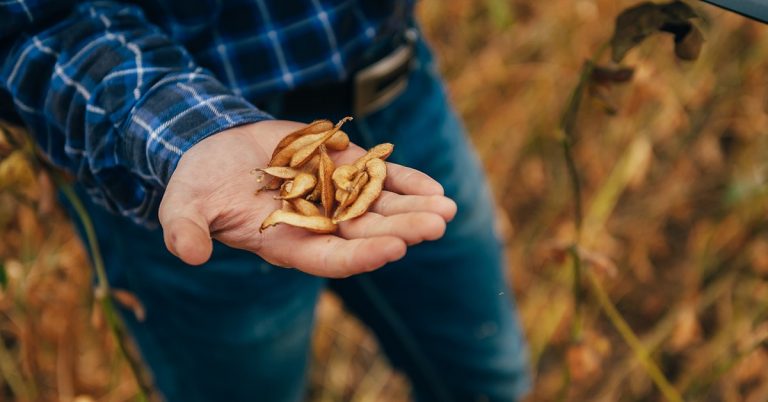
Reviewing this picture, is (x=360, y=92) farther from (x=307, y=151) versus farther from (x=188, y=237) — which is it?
(x=188, y=237)

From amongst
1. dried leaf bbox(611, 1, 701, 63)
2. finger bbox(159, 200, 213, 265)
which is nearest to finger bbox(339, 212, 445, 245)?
finger bbox(159, 200, 213, 265)

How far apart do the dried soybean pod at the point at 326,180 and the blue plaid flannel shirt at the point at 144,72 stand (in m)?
0.06

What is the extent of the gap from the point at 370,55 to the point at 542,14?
1021 mm

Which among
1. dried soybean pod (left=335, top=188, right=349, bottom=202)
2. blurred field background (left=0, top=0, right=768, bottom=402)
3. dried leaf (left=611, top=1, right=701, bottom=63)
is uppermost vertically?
dried leaf (left=611, top=1, right=701, bottom=63)

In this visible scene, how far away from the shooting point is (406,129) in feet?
2.85

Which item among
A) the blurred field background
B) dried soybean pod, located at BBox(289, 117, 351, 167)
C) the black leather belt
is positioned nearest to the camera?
dried soybean pod, located at BBox(289, 117, 351, 167)

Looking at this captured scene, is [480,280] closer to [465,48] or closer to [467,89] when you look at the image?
[467,89]

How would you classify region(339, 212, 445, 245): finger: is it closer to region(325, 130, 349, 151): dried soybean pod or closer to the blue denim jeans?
region(325, 130, 349, 151): dried soybean pod

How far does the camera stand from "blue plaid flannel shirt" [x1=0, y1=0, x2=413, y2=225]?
1.98 feet

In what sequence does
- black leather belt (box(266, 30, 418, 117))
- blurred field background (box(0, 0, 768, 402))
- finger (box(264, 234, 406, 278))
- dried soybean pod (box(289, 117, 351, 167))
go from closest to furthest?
finger (box(264, 234, 406, 278)), dried soybean pod (box(289, 117, 351, 167)), black leather belt (box(266, 30, 418, 117)), blurred field background (box(0, 0, 768, 402))

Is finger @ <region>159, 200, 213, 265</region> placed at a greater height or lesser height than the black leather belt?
greater

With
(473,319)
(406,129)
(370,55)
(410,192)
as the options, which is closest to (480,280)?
(473,319)

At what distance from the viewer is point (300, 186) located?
568 millimetres

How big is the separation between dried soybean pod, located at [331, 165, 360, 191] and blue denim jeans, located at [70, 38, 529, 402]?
0.71 ft
